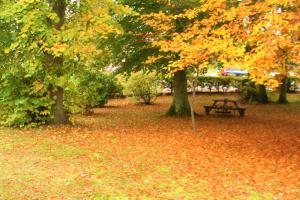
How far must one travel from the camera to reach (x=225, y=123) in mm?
16688

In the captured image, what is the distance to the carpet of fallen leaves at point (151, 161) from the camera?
7332 millimetres

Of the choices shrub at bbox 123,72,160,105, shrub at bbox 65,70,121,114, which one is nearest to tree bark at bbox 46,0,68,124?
shrub at bbox 65,70,121,114

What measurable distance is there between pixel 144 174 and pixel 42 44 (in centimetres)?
664

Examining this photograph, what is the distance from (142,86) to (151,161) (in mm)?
15331

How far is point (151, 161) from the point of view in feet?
31.6

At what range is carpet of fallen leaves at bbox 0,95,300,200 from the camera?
733cm

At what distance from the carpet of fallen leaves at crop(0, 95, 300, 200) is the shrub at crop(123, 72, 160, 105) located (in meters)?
8.13

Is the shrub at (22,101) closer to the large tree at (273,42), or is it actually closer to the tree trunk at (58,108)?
the tree trunk at (58,108)

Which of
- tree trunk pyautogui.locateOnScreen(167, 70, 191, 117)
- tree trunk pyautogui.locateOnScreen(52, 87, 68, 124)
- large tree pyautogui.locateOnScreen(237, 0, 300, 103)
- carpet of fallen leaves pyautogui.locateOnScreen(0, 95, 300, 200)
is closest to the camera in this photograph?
carpet of fallen leaves pyautogui.locateOnScreen(0, 95, 300, 200)

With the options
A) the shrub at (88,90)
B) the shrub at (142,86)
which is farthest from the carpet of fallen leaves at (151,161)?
the shrub at (142,86)

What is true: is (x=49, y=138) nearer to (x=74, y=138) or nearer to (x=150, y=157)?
(x=74, y=138)

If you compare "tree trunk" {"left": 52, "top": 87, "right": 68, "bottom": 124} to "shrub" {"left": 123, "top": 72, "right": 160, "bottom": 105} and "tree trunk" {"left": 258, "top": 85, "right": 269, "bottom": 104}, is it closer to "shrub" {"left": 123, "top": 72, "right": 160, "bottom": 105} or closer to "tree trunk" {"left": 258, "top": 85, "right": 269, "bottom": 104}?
"shrub" {"left": 123, "top": 72, "right": 160, "bottom": 105}

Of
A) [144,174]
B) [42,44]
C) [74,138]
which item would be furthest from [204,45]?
[42,44]

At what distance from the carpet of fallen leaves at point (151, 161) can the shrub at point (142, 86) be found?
8133mm
